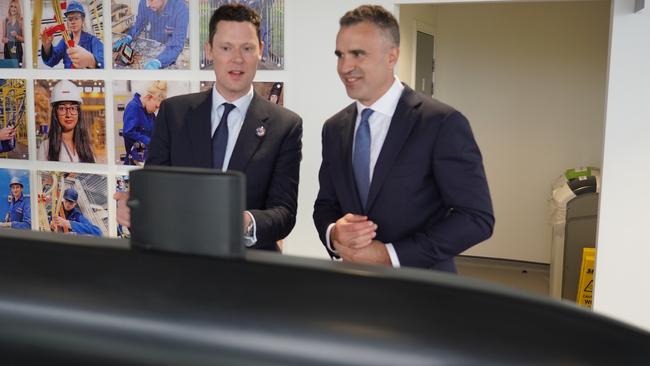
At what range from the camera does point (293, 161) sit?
7.34 feet

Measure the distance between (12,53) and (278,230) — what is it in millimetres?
3696

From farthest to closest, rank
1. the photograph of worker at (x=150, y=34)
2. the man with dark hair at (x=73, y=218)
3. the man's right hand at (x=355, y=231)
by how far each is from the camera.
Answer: the man with dark hair at (x=73, y=218)
the photograph of worker at (x=150, y=34)
the man's right hand at (x=355, y=231)

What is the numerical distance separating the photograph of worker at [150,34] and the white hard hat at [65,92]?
0.37 metres

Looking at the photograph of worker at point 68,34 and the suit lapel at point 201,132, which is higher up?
the photograph of worker at point 68,34

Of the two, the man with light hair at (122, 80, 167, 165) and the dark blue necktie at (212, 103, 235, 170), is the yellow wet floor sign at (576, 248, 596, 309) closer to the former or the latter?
the man with light hair at (122, 80, 167, 165)

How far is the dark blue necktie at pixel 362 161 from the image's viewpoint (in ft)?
6.75

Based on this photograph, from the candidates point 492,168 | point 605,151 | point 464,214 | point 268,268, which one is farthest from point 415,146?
point 492,168

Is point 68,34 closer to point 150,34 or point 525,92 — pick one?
point 150,34

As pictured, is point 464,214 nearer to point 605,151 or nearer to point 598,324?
point 598,324

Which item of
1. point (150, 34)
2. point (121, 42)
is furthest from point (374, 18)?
point (121, 42)

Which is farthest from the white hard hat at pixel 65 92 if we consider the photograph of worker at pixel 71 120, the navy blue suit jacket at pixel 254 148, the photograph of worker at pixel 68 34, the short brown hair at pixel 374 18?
the short brown hair at pixel 374 18

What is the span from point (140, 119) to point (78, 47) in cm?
73

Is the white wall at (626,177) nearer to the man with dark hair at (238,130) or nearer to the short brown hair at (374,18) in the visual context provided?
the short brown hair at (374,18)

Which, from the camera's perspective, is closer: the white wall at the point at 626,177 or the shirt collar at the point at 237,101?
the shirt collar at the point at 237,101
